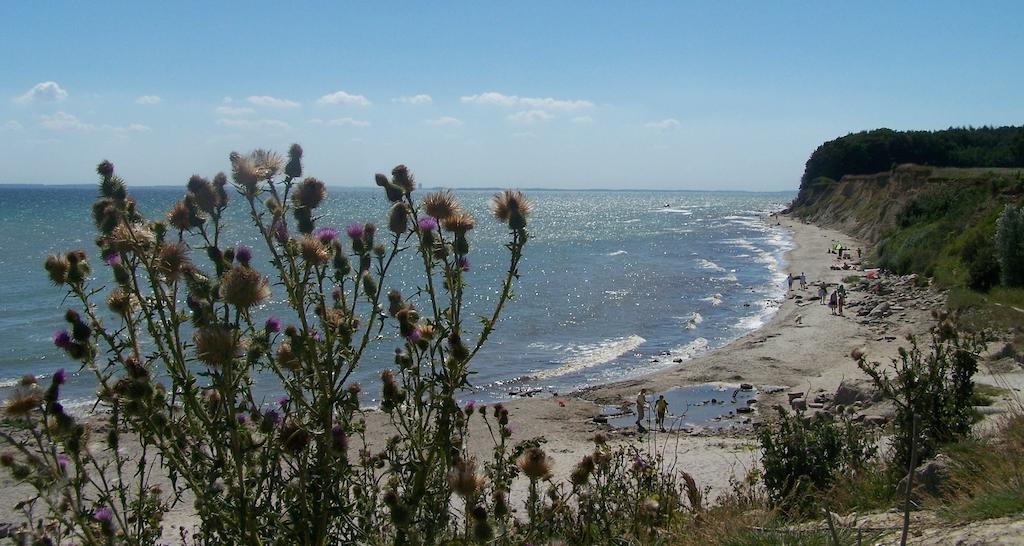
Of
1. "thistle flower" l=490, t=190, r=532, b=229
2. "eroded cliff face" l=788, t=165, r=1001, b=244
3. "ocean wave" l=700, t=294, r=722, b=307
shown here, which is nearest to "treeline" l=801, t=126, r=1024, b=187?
"eroded cliff face" l=788, t=165, r=1001, b=244

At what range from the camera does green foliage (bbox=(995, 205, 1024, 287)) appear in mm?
20891

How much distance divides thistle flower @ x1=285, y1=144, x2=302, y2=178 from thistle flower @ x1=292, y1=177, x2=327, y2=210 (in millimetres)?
51

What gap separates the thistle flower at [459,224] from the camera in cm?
342

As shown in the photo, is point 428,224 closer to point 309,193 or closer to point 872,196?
point 309,193

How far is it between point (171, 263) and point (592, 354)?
23.1 meters

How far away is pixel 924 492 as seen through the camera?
478 cm

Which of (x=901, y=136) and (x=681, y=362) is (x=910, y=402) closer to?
(x=681, y=362)

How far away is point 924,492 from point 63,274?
192 inches

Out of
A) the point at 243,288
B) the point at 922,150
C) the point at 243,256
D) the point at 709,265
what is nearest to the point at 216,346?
the point at 243,288

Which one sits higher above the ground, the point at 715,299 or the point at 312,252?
the point at 312,252

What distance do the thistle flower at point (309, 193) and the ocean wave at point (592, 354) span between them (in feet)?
62.3

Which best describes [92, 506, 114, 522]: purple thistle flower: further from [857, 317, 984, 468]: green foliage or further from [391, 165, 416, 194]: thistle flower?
[857, 317, 984, 468]: green foliage

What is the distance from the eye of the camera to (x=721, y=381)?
65.6 ft

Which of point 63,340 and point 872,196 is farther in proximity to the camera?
point 872,196
